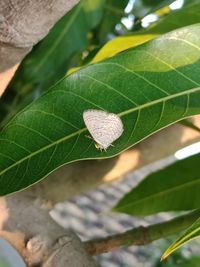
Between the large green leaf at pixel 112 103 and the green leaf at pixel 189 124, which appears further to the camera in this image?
the green leaf at pixel 189 124

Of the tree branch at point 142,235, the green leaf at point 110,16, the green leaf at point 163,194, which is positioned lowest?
the green leaf at point 163,194


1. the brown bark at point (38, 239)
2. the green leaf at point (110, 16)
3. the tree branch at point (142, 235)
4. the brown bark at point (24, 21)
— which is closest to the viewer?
the brown bark at point (24, 21)

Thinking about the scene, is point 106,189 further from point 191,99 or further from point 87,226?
point 191,99

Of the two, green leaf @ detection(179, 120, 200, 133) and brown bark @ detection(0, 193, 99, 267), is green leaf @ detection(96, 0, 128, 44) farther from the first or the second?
brown bark @ detection(0, 193, 99, 267)

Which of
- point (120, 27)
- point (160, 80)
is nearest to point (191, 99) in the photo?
point (160, 80)

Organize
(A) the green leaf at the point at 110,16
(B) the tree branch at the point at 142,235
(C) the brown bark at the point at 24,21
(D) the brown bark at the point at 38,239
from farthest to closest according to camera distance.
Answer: (A) the green leaf at the point at 110,16 → (B) the tree branch at the point at 142,235 → (D) the brown bark at the point at 38,239 → (C) the brown bark at the point at 24,21

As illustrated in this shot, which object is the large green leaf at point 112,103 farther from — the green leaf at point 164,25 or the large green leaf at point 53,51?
the large green leaf at point 53,51

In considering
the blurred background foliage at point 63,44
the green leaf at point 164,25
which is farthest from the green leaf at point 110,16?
the green leaf at point 164,25
